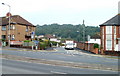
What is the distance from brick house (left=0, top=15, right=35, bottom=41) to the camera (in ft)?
174

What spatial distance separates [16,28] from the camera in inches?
2084

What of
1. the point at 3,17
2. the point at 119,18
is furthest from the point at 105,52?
the point at 3,17

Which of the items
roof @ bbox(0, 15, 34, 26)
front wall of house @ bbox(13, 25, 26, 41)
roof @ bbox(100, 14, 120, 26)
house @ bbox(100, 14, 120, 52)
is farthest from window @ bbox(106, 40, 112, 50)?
roof @ bbox(0, 15, 34, 26)

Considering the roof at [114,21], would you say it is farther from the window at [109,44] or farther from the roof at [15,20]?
the roof at [15,20]

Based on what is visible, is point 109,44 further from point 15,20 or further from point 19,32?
point 15,20

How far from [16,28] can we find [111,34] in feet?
88.3

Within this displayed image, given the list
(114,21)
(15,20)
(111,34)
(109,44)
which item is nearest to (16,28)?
(15,20)

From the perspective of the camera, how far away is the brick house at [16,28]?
52.9 m

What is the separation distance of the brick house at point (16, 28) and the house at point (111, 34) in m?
24.7

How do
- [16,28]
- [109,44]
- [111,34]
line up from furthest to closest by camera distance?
[16,28], [109,44], [111,34]

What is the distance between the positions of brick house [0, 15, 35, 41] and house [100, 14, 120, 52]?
24.7 m

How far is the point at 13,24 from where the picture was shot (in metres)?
52.6

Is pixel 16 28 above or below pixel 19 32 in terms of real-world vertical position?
above

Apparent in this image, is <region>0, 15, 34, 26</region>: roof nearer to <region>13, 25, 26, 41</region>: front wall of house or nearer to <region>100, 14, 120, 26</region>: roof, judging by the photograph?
<region>13, 25, 26, 41</region>: front wall of house
